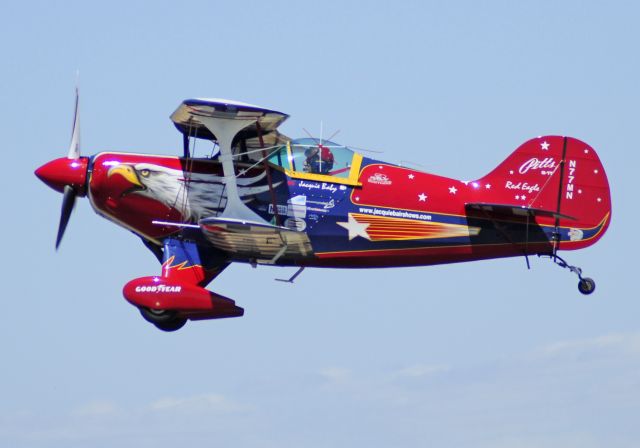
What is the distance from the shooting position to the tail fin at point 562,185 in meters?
19.1

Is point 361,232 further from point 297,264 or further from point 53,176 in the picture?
point 53,176

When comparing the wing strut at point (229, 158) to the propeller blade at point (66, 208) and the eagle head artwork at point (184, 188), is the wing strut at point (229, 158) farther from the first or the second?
the propeller blade at point (66, 208)

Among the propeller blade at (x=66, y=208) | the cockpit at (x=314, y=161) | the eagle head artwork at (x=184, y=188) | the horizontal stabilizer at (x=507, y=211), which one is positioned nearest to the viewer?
the eagle head artwork at (x=184, y=188)

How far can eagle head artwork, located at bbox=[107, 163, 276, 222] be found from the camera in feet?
59.8

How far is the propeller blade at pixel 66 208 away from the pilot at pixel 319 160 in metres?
3.92

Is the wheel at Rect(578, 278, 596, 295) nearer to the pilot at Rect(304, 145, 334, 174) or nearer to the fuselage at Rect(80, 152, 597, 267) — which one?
the fuselage at Rect(80, 152, 597, 267)

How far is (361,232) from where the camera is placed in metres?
18.5

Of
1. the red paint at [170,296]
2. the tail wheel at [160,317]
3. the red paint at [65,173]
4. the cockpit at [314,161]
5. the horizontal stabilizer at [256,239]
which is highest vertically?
the cockpit at [314,161]

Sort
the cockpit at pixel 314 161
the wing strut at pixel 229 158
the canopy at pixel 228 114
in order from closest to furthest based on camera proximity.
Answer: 1. the canopy at pixel 228 114
2. the wing strut at pixel 229 158
3. the cockpit at pixel 314 161

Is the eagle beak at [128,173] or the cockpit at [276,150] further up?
the cockpit at [276,150]

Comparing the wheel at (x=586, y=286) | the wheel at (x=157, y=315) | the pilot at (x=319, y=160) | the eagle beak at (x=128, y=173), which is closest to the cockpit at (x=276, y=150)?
the pilot at (x=319, y=160)

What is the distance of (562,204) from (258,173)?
16.8 feet

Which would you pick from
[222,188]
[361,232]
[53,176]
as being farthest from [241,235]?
[53,176]

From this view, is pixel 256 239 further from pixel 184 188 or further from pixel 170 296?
pixel 170 296
